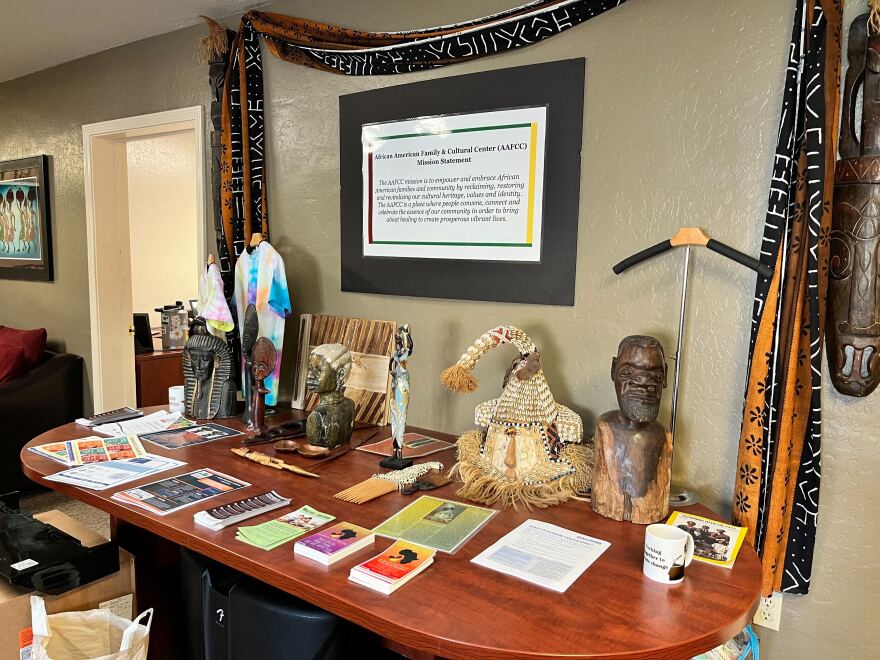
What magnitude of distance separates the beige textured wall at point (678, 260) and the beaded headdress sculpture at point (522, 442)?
221mm

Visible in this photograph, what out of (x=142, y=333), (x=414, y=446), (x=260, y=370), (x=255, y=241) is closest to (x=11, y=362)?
(x=142, y=333)

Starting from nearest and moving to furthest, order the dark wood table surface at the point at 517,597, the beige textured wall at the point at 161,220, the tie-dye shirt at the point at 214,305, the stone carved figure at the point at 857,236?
the dark wood table surface at the point at 517,597, the stone carved figure at the point at 857,236, the tie-dye shirt at the point at 214,305, the beige textured wall at the point at 161,220

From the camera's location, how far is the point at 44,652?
1.40 meters

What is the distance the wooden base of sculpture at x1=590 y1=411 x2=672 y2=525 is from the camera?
4.52ft

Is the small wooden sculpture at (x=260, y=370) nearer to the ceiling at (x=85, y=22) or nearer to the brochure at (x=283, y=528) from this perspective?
the brochure at (x=283, y=528)

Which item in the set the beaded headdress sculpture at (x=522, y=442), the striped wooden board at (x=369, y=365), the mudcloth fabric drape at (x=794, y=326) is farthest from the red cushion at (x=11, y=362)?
the mudcloth fabric drape at (x=794, y=326)

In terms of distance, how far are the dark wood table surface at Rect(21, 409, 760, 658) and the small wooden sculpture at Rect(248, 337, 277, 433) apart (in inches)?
21.1

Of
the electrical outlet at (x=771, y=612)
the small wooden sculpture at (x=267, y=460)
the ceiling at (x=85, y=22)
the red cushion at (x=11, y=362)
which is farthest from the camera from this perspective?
the red cushion at (x=11, y=362)

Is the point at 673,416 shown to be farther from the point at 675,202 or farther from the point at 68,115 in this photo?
the point at 68,115

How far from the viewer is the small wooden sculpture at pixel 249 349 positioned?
6.81ft

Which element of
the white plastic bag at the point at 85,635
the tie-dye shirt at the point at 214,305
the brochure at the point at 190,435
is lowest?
the white plastic bag at the point at 85,635

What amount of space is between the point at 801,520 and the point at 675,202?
2.74 feet

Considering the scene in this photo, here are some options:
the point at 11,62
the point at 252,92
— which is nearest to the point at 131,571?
the point at 252,92

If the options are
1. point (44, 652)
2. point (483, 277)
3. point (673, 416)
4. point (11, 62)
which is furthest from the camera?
point (11, 62)
